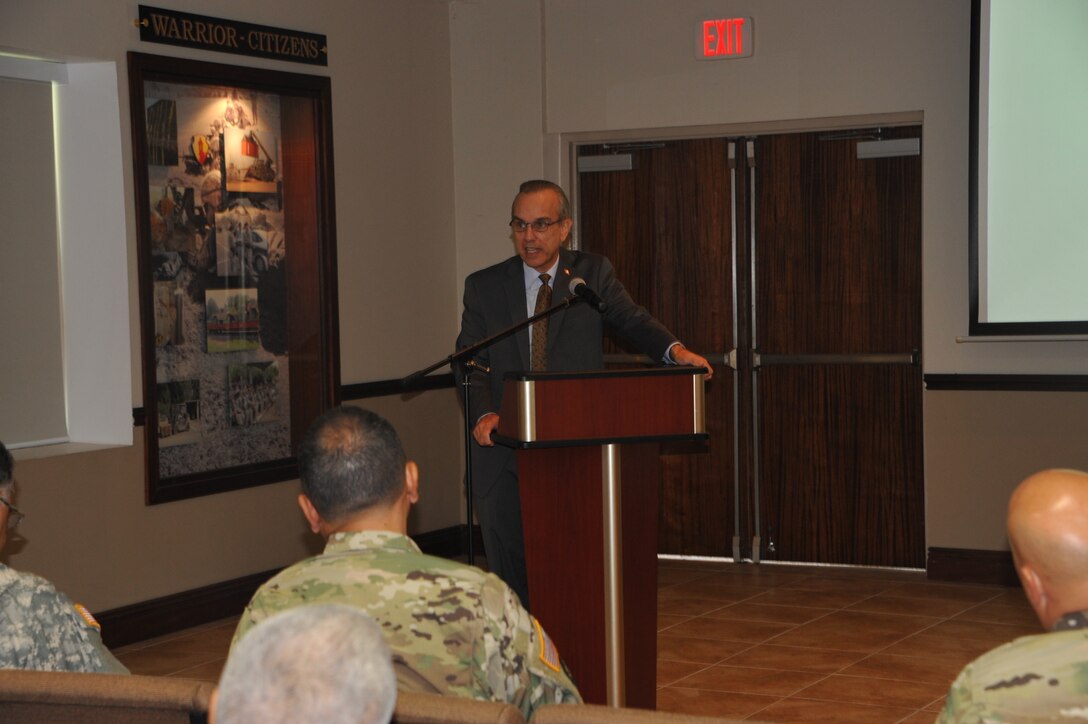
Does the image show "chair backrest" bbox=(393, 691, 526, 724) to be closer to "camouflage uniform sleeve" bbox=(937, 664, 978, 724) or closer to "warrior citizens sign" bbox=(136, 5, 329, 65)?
"camouflage uniform sleeve" bbox=(937, 664, 978, 724)

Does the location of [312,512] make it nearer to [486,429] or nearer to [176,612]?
[486,429]

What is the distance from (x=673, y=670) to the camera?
495cm

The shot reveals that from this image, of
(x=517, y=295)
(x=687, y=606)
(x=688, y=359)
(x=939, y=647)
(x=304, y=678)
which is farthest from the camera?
(x=687, y=606)

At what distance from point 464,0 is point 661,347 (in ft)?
12.5

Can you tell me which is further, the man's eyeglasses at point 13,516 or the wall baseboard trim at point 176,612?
the wall baseboard trim at point 176,612

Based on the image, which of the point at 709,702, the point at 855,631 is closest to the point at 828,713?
the point at 709,702

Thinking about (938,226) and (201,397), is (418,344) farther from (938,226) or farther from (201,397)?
(938,226)

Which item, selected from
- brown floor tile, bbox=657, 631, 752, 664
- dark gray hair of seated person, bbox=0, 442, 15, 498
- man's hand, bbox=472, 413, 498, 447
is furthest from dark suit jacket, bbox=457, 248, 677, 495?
dark gray hair of seated person, bbox=0, 442, 15, 498

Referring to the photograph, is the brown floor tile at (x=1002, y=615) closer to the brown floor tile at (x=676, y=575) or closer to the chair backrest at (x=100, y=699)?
the brown floor tile at (x=676, y=575)

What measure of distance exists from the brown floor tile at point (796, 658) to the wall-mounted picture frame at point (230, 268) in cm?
246

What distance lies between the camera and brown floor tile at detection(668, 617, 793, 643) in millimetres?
5414

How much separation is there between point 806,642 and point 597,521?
7.42ft

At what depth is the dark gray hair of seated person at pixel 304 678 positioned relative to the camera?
3.76 ft

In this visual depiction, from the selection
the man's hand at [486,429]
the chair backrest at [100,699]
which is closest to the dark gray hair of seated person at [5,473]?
the chair backrest at [100,699]
